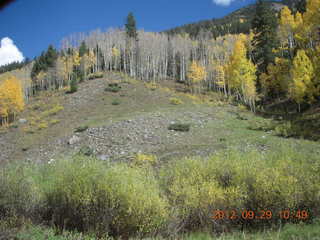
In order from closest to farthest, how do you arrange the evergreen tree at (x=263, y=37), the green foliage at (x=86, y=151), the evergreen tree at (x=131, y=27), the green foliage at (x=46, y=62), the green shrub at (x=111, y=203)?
the green shrub at (x=111, y=203) → the green foliage at (x=86, y=151) → the evergreen tree at (x=263, y=37) → the green foliage at (x=46, y=62) → the evergreen tree at (x=131, y=27)

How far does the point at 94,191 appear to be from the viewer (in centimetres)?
632

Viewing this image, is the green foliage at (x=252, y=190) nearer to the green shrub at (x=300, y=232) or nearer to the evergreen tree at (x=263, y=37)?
the green shrub at (x=300, y=232)

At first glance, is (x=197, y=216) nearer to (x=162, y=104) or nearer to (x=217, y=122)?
(x=217, y=122)

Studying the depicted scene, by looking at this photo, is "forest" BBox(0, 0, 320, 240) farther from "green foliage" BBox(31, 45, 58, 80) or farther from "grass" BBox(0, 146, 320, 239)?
"green foliage" BBox(31, 45, 58, 80)

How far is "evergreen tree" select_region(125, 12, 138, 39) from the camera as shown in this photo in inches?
2840

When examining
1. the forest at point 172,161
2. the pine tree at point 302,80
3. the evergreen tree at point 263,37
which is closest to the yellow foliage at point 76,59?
the forest at point 172,161

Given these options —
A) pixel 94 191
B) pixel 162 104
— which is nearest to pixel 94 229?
pixel 94 191

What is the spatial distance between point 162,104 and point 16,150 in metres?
20.7


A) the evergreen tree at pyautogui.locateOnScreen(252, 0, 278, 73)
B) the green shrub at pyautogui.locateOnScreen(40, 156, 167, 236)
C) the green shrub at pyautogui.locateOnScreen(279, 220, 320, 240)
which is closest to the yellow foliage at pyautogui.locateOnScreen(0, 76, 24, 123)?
the green shrub at pyautogui.locateOnScreen(40, 156, 167, 236)
